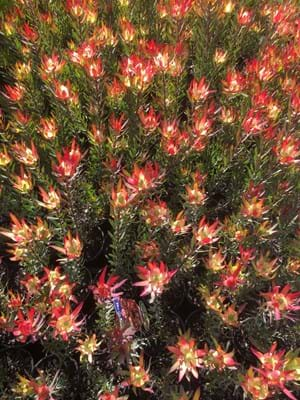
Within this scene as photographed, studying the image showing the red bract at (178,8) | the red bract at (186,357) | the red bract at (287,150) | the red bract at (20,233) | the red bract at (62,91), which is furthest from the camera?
the red bract at (178,8)

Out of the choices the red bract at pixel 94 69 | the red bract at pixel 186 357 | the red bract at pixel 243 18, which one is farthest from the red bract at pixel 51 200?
the red bract at pixel 243 18

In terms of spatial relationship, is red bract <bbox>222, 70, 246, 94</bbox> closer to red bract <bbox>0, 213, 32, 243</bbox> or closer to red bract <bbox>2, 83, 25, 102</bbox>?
red bract <bbox>2, 83, 25, 102</bbox>

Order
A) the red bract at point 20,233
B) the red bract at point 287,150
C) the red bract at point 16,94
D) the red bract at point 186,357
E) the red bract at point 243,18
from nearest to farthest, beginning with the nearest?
1. the red bract at point 186,357
2. the red bract at point 20,233
3. the red bract at point 287,150
4. the red bract at point 16,94
5. the red bract at point 243,18

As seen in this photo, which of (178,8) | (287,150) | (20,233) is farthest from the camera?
(178,8)

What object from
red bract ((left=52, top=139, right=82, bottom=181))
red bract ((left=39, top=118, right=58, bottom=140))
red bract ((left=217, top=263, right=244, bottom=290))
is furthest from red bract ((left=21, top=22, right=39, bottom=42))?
red bract ((left=217, top=263, right=244, bottom=290))

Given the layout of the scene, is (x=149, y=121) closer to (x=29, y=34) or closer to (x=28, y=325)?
(x=29, y=34)

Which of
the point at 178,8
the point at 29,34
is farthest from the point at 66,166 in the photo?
the point at 178,8

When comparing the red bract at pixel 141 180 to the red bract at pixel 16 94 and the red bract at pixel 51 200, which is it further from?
the red bract at pixel 16 94
